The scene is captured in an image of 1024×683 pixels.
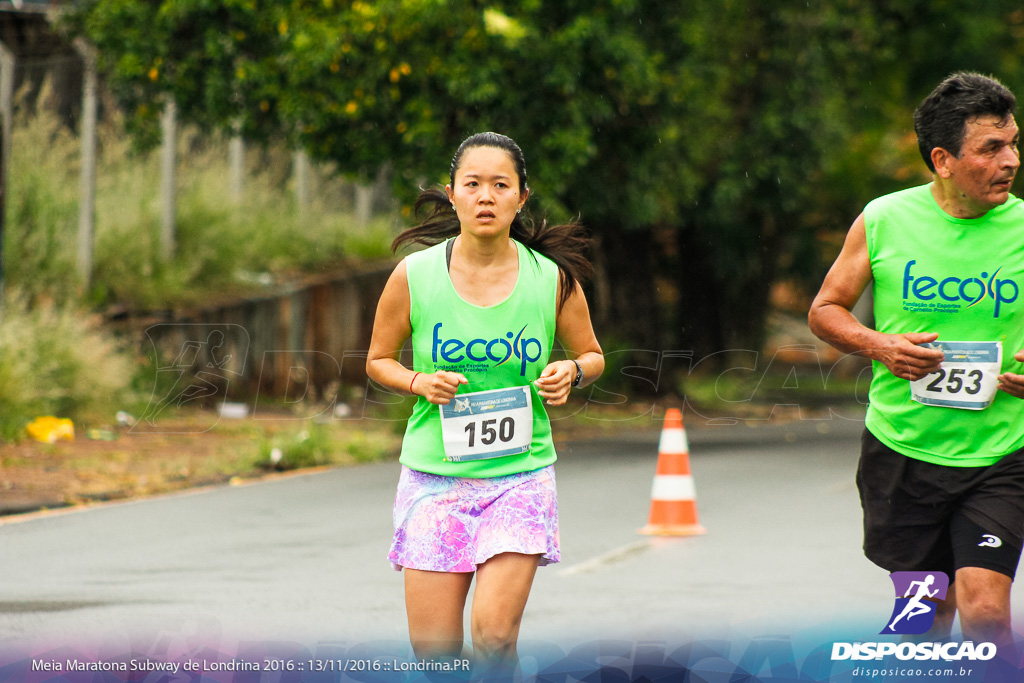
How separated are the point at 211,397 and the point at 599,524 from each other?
10.3 meters

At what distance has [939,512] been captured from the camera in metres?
4.59

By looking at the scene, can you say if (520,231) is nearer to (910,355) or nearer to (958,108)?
(910,355)

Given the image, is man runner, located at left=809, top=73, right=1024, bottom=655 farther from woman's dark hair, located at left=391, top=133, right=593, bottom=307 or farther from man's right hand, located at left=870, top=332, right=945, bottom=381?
woman's dark hair, located at left=391, top=133, right=593, bottom=307

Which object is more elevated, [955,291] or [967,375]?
[955,291]

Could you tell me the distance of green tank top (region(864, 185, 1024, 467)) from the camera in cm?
450

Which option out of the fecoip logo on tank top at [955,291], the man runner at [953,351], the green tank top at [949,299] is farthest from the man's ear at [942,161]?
the fecoip logo on tank top at [955,291]

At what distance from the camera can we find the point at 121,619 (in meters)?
6.84

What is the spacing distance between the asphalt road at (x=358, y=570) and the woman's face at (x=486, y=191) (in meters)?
2.39

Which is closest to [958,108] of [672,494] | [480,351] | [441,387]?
[480,351]

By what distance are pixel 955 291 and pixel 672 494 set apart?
5.57m

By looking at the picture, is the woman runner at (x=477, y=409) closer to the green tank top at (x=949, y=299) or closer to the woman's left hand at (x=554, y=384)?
the woman's left hand at (x=554, y=384)

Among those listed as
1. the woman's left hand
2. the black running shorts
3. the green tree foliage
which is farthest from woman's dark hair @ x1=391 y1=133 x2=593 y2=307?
the green tree foliage

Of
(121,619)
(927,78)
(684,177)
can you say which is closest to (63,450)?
(121,619)

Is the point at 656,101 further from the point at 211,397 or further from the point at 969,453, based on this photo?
the point at 969,453
